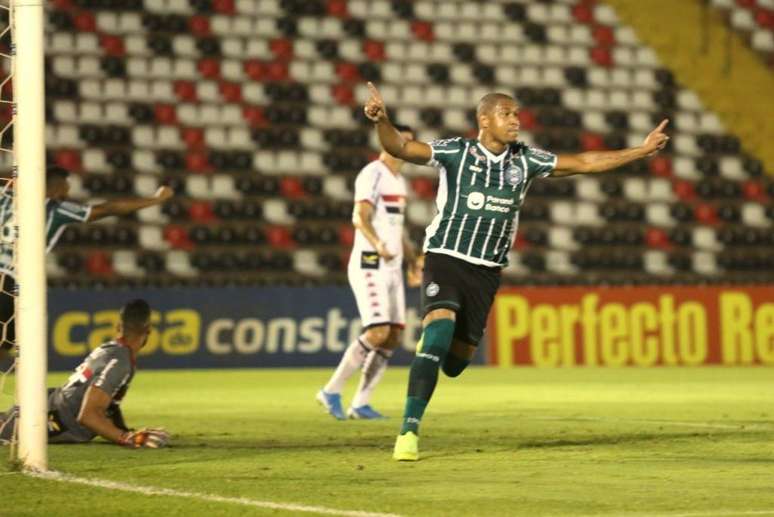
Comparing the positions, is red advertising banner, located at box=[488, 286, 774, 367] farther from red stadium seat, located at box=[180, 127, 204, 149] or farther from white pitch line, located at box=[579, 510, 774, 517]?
white pitch line, located at box=[579, 510, 774, 517]

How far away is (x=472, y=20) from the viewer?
25.1m

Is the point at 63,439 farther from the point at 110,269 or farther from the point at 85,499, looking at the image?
the point at 110,269

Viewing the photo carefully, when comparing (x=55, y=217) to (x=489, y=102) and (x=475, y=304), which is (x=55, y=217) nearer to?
(x=475, y=304)

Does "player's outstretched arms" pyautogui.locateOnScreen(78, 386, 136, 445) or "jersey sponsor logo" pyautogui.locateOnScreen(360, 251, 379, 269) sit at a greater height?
"jersey sponsor logo" pyautogui.locateOnScreen(360, 251, 379, 269)

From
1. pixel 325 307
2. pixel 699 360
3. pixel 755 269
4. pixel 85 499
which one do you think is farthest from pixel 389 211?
pixel 755 269

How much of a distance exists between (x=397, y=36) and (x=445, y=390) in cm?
1056

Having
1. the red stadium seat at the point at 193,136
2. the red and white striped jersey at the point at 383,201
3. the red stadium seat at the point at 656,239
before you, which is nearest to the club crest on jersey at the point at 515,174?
the red and white striped jersey at the point at 383,201

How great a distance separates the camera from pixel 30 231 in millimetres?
7035

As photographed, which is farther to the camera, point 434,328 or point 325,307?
point 325,307

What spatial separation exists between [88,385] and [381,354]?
3364 millimetres

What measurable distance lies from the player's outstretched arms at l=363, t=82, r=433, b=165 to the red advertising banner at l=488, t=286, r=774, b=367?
11672 mm

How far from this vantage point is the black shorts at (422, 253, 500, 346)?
8.16 meters

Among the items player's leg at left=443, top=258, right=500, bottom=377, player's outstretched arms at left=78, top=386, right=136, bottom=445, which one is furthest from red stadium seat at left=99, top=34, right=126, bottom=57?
player's leg at left=443, top=258, right=500, bottom=377

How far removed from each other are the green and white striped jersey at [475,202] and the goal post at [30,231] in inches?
85.3
